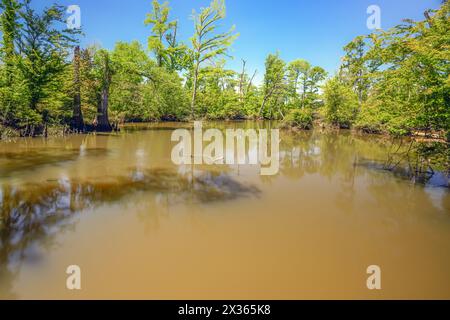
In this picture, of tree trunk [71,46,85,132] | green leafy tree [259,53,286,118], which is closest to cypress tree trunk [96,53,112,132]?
tree trunk [71,46,85,132]

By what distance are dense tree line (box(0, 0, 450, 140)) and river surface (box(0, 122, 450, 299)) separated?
11.0ft

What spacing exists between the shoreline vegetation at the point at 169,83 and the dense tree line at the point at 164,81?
0.05 meters

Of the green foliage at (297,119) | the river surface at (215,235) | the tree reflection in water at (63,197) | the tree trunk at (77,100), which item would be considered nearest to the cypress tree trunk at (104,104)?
the tree trunk at (77,100)

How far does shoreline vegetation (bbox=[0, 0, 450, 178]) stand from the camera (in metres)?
8.43

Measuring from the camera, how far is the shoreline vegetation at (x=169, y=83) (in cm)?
843

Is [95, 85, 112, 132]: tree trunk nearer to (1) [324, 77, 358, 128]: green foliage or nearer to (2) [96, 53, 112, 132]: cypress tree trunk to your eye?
(2) [96, 53, 112, 132]: cypress tree trunk

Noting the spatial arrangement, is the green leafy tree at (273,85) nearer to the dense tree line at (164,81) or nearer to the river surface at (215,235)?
the dense tree line at (164,81)

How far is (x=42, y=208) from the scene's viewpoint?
18.5 ft

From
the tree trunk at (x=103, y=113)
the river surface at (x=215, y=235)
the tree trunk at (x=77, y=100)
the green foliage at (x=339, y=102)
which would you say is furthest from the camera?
the green foliage at (x=339, y=102)
